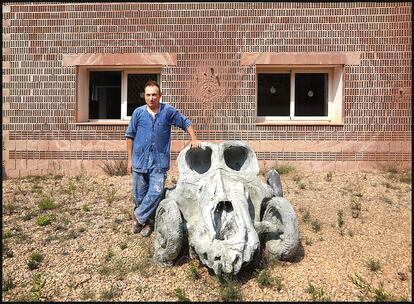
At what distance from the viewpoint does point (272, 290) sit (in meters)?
4.16

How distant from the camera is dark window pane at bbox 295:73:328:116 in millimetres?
9672

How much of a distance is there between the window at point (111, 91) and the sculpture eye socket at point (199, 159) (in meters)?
4.56

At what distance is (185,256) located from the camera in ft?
15.9

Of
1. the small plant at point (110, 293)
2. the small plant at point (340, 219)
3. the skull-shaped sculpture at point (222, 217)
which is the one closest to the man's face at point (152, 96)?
the skull-shaped sculpture at point (222, 217)

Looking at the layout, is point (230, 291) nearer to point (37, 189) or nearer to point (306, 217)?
point (306, 217)

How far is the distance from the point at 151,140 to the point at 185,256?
1.42 meters

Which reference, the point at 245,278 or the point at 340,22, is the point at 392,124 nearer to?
the point at 340,22

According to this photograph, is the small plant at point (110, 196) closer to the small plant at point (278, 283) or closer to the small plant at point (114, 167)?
the small plant at point (114, 167)

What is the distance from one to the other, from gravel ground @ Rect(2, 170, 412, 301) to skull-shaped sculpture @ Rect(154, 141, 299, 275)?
0.85 ft

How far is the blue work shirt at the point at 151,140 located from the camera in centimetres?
525

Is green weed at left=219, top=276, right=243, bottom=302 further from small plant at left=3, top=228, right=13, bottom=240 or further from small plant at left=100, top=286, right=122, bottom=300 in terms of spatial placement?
small plant at left=3, top=228, right=13, bottom=240

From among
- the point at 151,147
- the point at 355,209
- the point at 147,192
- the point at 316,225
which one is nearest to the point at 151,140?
the point at 151,147

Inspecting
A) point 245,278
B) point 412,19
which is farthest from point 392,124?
point 245,278

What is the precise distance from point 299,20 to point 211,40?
1.88 metres
